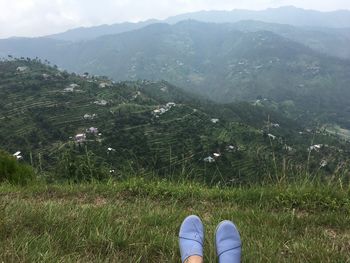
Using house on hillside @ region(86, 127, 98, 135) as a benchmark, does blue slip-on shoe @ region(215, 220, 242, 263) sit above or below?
above

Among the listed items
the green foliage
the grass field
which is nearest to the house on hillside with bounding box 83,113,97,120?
the green foliage

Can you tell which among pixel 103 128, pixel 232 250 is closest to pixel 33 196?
pixel 232 250

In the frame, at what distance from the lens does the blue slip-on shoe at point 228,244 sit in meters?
2.71

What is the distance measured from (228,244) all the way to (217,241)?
0.40ft

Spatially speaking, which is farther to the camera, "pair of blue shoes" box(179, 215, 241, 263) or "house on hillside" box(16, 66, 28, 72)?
"house on hillside" box(16, 66, 28, 72)

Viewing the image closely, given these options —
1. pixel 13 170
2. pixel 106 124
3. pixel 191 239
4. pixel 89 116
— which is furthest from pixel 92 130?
pixel 191 239

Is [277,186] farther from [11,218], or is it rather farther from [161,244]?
[11,218]

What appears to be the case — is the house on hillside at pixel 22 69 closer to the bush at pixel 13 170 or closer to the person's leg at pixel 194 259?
the bush at pixel 13 170

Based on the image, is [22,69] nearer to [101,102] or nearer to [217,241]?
[101,102]

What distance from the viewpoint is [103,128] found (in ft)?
281

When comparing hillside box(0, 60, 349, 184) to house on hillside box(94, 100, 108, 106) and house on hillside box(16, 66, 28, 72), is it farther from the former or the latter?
house on hillside box(16, 66, 28, 72)

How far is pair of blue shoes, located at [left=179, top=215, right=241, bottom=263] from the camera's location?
8.96 feet

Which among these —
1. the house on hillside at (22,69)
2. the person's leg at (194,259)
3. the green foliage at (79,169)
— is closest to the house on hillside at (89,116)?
the house on hillside at (22,69)

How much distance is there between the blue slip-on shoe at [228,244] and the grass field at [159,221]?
3.5 inches
